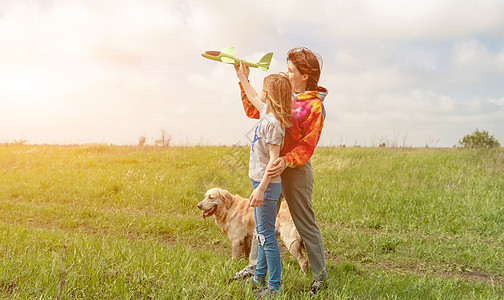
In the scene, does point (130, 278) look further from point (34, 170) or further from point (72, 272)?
point (34, 170)

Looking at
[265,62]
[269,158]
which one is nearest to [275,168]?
[269,158]

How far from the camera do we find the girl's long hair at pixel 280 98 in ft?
11.3

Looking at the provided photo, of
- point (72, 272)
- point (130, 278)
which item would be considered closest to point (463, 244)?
point (130, 278)

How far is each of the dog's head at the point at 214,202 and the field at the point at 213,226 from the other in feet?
1.90

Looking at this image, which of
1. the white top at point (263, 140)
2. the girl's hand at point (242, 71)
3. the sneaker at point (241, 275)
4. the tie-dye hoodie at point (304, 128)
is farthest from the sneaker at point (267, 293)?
the girl's hand at point (242, 71)

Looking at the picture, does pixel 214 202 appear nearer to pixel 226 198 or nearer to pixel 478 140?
pixel 226 198

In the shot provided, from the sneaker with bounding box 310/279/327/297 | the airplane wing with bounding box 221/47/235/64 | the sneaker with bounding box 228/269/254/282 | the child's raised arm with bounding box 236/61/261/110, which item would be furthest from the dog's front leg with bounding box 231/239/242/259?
the airplane wing with bounding box 221/47/235/64

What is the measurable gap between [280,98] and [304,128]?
16.8 inches

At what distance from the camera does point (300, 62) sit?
12.5 feet

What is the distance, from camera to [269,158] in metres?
3.63

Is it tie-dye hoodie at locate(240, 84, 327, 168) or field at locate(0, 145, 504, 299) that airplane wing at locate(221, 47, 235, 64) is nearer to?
tie-dye hoodie at locate(240, 84, 327, 168)

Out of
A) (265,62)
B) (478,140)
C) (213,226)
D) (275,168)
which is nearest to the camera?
(275,168)

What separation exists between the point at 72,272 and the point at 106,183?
7.52 m

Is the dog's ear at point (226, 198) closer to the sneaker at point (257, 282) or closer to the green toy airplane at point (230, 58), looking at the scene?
the sneaker at point (257, 282)
